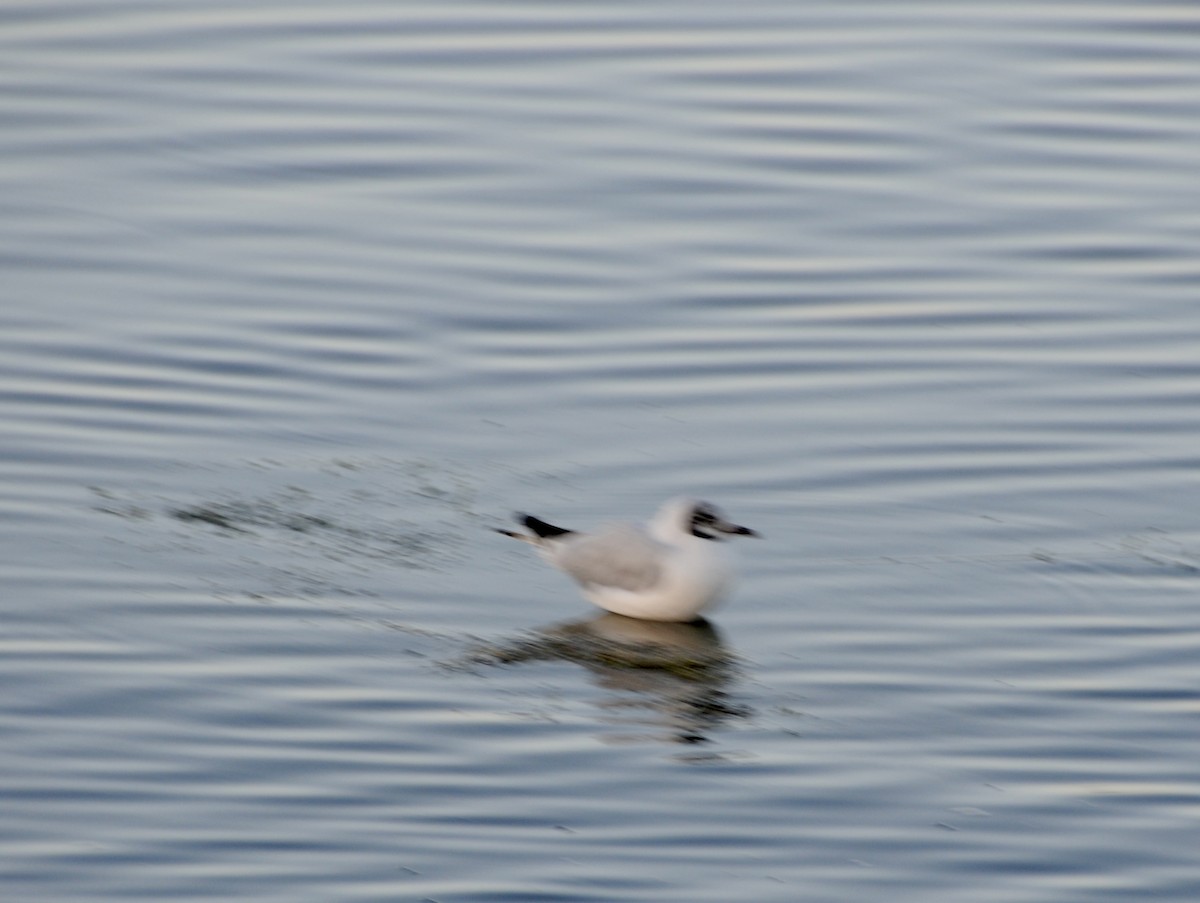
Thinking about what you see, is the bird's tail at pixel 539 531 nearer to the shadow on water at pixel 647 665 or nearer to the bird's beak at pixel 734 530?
the shadow on water at pixel 647 665

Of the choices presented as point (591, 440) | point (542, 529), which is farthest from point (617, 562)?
point (591, 440)

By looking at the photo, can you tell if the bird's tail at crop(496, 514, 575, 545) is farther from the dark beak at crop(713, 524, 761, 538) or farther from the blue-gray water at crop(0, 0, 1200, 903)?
the dark beak at crop(713, 524, 761, 538)

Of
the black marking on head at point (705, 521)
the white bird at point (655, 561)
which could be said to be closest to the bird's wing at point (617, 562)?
the white bird at point (655, 561)

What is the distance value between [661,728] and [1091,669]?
5.10 ft

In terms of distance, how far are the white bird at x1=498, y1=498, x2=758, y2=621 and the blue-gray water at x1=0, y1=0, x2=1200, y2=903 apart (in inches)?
6.0

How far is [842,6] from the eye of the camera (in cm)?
1667

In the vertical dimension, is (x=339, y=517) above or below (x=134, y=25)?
below

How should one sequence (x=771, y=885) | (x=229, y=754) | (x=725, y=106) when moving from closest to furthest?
(x=771, y=885) → (x=229, y=754) → (x=725, y=106)

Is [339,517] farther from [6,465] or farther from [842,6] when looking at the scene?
[842,6]

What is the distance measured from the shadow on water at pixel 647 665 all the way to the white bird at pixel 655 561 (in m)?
0.10

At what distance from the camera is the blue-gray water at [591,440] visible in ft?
23.3

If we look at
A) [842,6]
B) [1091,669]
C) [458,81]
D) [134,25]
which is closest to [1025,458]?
[1091,669]

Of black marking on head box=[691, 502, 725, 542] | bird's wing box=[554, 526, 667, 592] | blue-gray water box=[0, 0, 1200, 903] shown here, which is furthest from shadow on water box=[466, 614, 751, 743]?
black marking on head box=[691, 502, 725, 542]

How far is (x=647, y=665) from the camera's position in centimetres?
853
